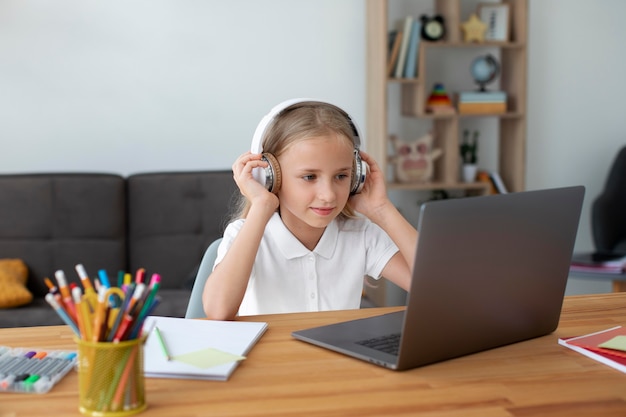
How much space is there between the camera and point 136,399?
0.98 m

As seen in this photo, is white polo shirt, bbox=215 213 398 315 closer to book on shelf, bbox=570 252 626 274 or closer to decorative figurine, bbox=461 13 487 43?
book on shelf, bbox=570 252 626 274

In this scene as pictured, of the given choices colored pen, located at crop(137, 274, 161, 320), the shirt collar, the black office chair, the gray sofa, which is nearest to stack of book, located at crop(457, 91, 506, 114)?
the black office chair

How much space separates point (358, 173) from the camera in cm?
171

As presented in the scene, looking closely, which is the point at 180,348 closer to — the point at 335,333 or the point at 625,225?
the point at 335,333

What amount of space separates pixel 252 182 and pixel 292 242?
20cm

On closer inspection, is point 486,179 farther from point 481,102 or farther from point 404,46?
point 404,46

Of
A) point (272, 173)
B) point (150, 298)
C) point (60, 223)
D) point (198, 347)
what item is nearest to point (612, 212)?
point (60, 223)

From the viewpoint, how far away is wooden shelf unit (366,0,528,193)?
148 inches

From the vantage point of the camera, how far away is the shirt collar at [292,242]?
1.76 meters

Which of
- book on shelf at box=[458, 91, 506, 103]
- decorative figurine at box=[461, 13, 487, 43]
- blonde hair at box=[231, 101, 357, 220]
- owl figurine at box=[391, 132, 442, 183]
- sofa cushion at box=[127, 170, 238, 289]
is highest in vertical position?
decorative figurine at box=[461, 13, 487, 43]

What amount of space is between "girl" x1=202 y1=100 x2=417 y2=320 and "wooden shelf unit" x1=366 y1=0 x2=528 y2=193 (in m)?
1.95

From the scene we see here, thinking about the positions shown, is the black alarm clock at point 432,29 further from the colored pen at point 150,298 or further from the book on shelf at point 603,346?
the colored pen at point 150,298

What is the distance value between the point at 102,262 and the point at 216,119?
0.90 meters

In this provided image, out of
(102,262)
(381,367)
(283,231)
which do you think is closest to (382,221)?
(283,231)
